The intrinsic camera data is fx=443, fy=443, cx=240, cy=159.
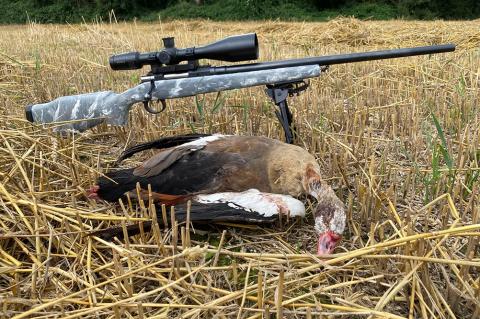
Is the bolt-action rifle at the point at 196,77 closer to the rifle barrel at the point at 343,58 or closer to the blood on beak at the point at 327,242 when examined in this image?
the rifle barrel at the point at 343,58

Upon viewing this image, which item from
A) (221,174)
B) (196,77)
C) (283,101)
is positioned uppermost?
(196,77)

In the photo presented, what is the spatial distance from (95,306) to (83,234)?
0.41m

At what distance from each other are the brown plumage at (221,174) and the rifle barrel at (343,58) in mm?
661

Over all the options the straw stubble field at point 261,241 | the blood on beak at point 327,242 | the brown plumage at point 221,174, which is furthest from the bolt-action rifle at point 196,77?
the blood on beak at point 327,242

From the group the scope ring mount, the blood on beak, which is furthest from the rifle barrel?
the blood on beak

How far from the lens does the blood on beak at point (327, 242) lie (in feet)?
5.63

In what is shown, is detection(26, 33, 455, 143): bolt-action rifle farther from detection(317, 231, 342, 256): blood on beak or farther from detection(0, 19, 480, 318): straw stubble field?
detection(317, 231, 342, 256): blood on beak

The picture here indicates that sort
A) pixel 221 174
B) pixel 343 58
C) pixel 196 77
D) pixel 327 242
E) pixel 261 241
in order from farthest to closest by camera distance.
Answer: pixel 196 77
pixel 343 58
pixel 221 174
pixel 261 241
pixel 327 242

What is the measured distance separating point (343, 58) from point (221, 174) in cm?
108

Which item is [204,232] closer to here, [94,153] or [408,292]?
[408,292]

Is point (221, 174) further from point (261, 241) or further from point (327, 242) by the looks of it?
point (327, 242)

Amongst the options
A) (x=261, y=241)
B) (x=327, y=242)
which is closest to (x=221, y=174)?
(x=261, y=241)

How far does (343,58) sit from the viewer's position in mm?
2613

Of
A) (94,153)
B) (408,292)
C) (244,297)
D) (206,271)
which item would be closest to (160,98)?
(94,153)
